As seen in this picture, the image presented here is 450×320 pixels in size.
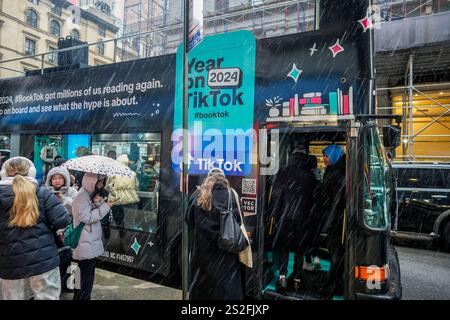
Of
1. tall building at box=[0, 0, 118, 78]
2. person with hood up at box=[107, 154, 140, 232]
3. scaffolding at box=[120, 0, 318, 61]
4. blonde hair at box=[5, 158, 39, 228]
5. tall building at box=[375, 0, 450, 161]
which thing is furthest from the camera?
tall building at box=[0, 0, 118, 78]

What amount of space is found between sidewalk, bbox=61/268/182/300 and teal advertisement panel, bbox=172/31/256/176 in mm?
1728

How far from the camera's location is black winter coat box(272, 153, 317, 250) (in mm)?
5078

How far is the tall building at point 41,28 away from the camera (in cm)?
3744

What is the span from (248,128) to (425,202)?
20.0 feet

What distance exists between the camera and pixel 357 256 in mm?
3598

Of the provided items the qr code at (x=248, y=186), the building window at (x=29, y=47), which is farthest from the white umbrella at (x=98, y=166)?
the building window at (x=29, y=47)

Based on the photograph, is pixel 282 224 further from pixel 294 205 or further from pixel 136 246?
pixel 136 246

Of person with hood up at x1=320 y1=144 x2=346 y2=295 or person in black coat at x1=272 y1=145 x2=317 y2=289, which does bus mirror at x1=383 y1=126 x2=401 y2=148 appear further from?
person in black coat at x1=272 y1=145 x2=317 y2=289

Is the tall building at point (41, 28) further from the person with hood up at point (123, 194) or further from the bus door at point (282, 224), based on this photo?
the bus door at point (282, 224)

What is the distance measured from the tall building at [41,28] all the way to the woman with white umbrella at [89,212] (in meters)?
33.2

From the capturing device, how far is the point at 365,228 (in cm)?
Answer: 353

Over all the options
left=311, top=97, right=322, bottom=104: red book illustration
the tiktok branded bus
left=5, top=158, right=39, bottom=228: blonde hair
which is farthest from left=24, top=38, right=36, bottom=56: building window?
left=311, top=97, right=322, bottom=104: red book illustration

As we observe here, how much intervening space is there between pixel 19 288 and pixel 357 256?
3147mm

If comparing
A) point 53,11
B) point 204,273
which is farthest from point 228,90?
point 53,11
